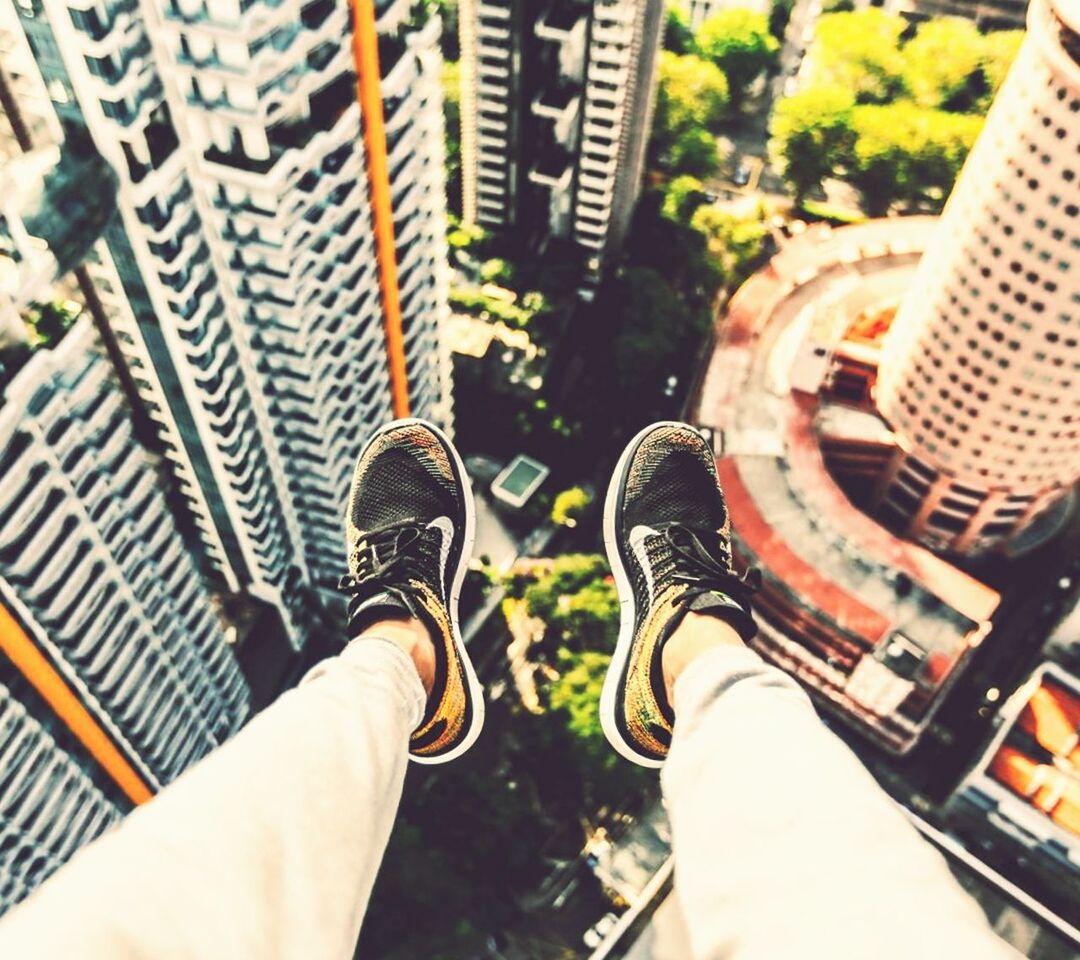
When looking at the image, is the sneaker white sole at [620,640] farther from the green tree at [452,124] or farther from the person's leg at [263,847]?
the green tree at [452,124]

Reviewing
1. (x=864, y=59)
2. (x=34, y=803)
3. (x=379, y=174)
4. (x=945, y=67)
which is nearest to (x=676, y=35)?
(x=864, y=59)

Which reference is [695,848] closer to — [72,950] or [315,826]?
[315,826]

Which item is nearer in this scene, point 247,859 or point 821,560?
point 247,859

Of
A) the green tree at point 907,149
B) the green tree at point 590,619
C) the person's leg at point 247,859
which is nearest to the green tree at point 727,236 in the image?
the green tree at point 907,149

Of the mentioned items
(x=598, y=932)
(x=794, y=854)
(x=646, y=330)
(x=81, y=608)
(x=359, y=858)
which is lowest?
(x=598, y=932)

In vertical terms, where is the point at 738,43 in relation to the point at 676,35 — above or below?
above

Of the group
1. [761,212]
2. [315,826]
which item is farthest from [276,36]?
[761,212]

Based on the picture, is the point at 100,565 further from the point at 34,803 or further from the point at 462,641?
the point at 462,641
